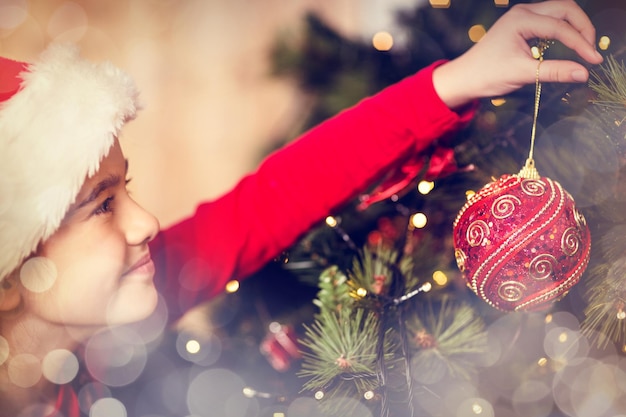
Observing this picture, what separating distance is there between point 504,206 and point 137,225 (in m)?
0.46

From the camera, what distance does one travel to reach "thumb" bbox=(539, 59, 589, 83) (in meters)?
0.68

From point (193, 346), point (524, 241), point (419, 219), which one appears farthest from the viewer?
point (193, 346)

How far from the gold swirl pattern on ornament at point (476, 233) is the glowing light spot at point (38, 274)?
0.49 metres

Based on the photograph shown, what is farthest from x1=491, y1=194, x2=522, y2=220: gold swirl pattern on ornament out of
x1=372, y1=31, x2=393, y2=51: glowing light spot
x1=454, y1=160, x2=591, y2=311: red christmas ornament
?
x1=372, y1=31, x2=393, y2=51: glowing light spot

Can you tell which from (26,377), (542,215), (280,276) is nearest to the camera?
(542,215)

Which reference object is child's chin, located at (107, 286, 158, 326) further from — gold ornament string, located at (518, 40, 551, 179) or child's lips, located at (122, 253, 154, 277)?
gold ornament string, located at (518, 40, 551, 179)

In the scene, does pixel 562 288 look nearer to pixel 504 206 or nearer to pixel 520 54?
pixel 504 206

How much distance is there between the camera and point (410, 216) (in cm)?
89

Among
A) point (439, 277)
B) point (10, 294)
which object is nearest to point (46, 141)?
point (10, 294)

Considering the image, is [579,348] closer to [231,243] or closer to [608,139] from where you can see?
[608,139]

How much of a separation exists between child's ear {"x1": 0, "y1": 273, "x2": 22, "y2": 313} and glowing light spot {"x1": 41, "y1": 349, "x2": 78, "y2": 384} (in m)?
0.09

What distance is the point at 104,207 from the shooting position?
2.40 ft

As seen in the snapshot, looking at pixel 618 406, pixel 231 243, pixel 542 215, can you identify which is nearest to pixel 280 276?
pixel 231 243

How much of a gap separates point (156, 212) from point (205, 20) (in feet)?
1.35
